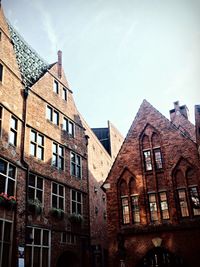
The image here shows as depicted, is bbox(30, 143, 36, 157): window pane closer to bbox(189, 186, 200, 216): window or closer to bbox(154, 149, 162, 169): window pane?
bbox(154, 149, 162, 169): window pane

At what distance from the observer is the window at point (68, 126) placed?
2241cm

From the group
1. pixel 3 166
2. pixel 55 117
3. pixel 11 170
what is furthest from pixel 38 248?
pixel 55 117

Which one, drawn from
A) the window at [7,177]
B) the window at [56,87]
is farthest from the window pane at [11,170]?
the window at [56,87]

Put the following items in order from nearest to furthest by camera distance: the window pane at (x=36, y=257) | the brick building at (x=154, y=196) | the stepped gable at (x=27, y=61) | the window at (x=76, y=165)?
the window pane at (x=36, y=257) → the brick building at (x=154, y=196) → the stepped gable at (x=27, y=61) → the window at (x=76, y=165)

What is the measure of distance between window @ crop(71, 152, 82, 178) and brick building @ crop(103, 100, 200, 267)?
260 cm

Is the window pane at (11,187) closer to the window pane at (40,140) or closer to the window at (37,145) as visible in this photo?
the window at (37,145)

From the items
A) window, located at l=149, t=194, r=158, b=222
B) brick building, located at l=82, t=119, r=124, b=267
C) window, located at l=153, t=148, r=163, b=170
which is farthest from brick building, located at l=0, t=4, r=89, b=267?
window, located at l=153, t=148, r=163, b=170

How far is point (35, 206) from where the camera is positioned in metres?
16.8

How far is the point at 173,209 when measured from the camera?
18.3m

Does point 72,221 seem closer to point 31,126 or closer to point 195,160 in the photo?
point 31,126

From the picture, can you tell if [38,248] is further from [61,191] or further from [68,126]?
[68,126]

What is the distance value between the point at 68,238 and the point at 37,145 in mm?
6088

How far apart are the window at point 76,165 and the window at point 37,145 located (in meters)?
3.45

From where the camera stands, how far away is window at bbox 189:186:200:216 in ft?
58.2
